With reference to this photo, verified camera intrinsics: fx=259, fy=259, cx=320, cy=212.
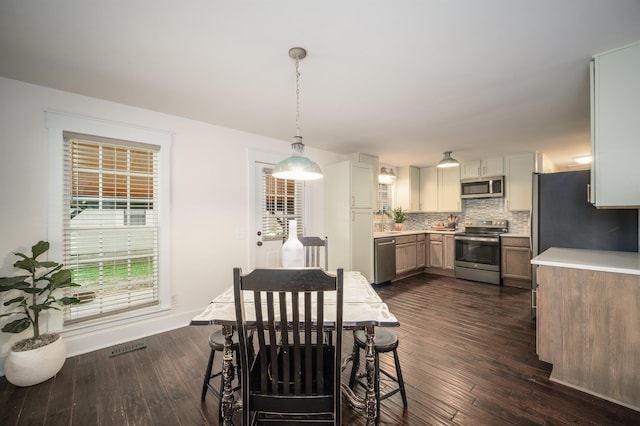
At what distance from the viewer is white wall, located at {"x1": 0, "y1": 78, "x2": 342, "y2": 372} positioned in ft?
7.22

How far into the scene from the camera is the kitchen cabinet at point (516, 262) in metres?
4.42

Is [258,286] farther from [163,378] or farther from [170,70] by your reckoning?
[170,70]

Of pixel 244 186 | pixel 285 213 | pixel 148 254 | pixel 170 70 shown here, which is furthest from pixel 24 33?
pixel 285 213

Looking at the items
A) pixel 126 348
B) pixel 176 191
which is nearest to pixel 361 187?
pixel 176 191

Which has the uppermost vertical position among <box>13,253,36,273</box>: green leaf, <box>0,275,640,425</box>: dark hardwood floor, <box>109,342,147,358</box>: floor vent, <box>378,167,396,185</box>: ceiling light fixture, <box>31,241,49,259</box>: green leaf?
<box>378,167,396,185</box>: ceiling light fixture

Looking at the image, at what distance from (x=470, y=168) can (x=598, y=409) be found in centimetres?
450

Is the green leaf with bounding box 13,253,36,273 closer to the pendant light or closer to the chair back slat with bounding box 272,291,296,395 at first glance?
the pendant light

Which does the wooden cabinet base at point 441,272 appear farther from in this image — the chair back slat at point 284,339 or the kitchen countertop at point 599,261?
the chair back slat at point 284,339

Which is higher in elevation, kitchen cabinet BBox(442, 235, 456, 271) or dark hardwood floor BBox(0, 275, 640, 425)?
kitchen cabinet BBox(442, 235, 456, 271)

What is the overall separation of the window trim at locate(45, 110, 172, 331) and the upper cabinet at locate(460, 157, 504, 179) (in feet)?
17.7

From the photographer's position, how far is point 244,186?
140 inches

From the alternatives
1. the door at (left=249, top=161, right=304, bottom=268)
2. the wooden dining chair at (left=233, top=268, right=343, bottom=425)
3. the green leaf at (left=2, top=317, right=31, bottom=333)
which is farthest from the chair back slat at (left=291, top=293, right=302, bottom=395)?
the door at (left=249, top=161, right=304, bottom=268)

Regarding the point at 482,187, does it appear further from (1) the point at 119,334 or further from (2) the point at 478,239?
(1) the point at 119,334

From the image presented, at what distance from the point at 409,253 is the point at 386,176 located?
1.72 m
